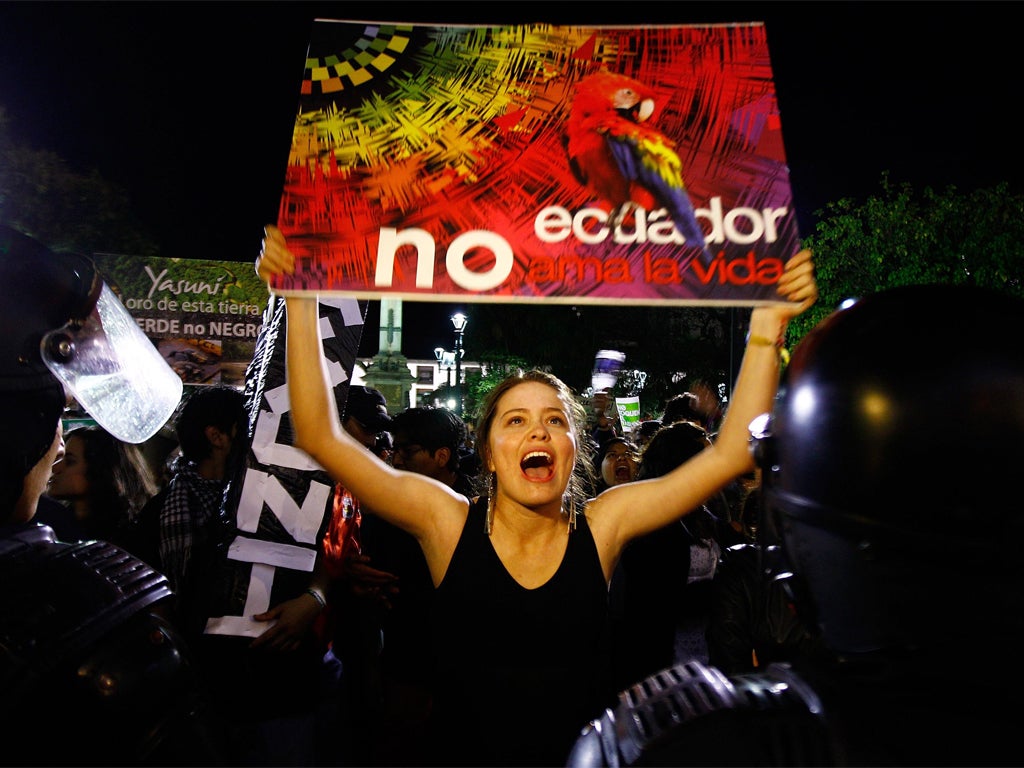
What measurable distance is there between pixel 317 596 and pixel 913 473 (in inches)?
102

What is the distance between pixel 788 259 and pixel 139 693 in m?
1.91

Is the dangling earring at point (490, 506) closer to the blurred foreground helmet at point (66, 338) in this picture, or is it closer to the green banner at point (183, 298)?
the blurred foreground helmet at point (66, 338)

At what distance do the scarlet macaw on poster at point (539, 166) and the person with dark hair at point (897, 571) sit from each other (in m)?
0.86

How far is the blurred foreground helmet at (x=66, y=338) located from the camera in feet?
5.22

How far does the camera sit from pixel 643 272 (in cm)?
194

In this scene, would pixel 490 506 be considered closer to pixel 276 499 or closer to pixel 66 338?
pixel 276 499

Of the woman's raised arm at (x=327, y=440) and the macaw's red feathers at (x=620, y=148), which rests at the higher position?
the macaw's red feathers at (x=620, y=148)

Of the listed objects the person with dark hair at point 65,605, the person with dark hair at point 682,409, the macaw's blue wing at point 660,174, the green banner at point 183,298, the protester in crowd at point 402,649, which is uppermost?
the green banner at point 183,298

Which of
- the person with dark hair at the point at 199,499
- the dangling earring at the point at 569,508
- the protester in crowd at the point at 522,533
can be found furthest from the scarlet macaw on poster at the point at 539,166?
the person with dark hair at the point at 199,499

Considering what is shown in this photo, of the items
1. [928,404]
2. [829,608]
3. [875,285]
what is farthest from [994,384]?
[875,285]

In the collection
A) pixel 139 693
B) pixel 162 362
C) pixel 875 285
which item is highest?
pixel 875 285

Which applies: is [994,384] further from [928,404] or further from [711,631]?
[711,631]

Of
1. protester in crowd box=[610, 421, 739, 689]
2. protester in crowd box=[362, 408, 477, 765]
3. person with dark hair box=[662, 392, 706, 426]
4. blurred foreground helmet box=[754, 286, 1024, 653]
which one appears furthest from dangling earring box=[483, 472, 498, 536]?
person with dark hair box=[662, 392, 706, 426]

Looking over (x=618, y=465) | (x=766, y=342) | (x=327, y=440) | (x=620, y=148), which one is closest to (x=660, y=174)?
(x=620, y=148)
